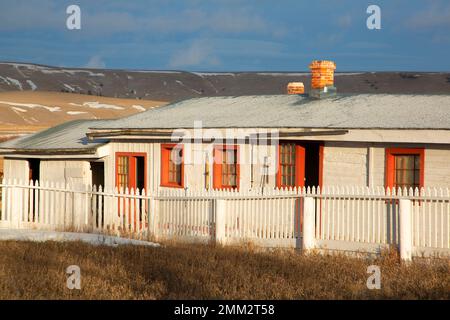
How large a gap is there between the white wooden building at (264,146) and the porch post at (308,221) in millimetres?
2849

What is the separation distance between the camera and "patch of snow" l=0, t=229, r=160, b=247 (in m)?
15.5

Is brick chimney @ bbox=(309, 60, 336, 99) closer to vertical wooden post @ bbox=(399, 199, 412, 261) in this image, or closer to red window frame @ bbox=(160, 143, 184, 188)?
red window frame @ bbox=(160, 143, 184, 188)

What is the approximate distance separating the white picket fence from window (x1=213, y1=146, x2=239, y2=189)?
6.93 feet

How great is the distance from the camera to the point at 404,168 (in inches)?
689

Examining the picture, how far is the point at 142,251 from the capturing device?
553 inches

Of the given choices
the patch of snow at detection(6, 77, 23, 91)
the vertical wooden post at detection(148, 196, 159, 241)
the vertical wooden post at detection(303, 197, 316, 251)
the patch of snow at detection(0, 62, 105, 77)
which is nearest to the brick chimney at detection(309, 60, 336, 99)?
the vertical wooden post at detection(148, 196, 159, 241)

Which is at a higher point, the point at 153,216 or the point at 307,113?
the point at 307,113

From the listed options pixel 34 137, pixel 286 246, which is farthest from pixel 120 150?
pixel 286 246

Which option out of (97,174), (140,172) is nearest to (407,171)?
(140,172)

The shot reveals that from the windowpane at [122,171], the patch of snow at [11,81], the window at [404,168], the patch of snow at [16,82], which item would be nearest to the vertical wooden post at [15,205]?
the windowpane at [122,171]

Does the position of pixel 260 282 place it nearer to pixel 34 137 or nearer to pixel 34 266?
pixel 34 266

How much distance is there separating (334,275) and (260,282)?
4.70 feet

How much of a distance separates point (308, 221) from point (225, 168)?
4.94 metres

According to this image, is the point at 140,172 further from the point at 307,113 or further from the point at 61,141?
the point at 307,113
